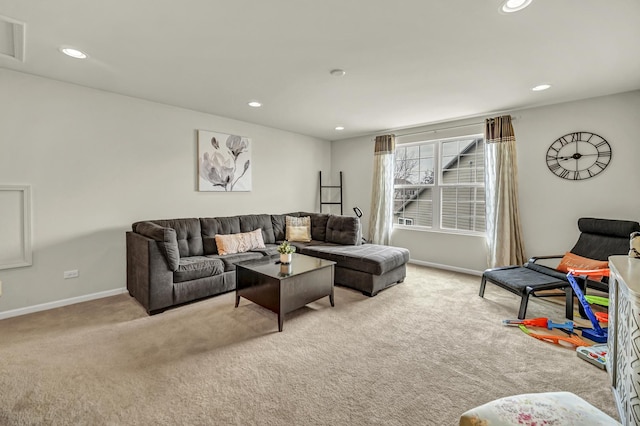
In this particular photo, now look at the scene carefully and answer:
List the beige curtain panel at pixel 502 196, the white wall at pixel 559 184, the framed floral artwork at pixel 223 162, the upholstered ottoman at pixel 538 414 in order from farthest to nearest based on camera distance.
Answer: the framed floral artwork at pixel 223 162, the beige curtain panel at pixel 502 196, the white wall at pixel 559 184, the upholstered ottoman at pixel 538 414

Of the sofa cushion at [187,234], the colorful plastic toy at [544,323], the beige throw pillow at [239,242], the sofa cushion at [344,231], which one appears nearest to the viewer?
the colorful plastic toy at [544,323]

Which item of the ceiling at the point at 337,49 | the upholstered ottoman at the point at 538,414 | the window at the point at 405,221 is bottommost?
the upholstered ottoman at the point at 538,414

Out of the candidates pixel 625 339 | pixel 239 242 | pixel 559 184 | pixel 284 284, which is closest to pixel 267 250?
pixel 239 242

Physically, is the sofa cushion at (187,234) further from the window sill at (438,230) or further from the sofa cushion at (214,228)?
the window sill at (438,230)

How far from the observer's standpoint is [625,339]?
1.53m

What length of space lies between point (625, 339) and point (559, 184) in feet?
9.71

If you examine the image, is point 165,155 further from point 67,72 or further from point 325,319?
point 325,319

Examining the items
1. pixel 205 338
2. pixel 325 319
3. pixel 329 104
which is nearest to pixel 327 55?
pixel 329 104

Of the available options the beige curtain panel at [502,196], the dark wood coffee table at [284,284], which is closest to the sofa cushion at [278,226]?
the dark wood coffee table at [284,284]

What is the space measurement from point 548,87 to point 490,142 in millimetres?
1083

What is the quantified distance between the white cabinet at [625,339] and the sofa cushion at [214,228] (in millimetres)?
3934

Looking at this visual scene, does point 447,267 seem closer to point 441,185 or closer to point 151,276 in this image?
point 441,185

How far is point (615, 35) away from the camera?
2.18 metres

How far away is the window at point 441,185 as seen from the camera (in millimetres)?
4633
